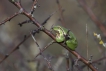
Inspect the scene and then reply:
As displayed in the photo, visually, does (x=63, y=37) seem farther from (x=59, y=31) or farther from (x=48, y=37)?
(x=48, y=37)

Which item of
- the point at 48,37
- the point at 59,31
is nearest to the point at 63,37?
the point at 59,31

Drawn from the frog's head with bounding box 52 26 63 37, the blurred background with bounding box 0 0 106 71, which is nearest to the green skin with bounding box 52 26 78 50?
the frog's head with bounding box 52 26 63 37

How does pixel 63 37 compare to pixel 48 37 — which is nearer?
pixel 63 37

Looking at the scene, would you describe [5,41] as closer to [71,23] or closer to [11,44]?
[11,44]

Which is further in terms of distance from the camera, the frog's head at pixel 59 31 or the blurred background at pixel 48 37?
the blurred background at pixel 48 37

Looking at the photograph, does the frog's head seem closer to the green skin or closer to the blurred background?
the green skin

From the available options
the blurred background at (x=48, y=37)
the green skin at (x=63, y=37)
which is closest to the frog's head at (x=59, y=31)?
the green skin at (x=63, y=37)

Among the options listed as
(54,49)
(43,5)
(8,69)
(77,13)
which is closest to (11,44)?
(8,69)

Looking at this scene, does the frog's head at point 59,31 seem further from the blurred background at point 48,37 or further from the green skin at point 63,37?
the blurred background at point 48,37
